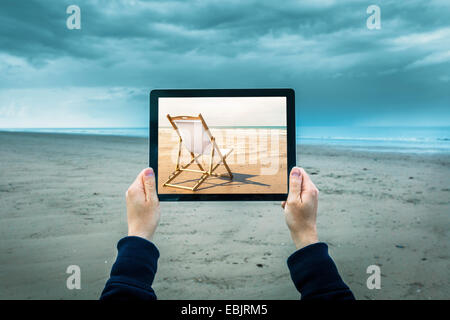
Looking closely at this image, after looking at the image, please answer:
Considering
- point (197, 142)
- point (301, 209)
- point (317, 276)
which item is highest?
point (197, 142)

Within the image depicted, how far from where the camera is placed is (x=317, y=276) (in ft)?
3.20

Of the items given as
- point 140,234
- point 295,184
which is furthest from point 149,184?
point 295,184

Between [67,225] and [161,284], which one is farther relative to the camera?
[67,225]

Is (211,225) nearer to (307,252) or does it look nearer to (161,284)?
(161,284)

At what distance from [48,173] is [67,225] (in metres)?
2.94

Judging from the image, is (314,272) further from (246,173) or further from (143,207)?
(246,173)

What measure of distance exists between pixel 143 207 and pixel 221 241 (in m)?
1.57

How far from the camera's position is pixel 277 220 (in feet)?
10.9

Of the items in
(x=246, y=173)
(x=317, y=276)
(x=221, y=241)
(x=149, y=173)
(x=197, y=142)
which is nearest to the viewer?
(x=317, y=276)

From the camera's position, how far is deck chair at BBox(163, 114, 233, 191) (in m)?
1.84

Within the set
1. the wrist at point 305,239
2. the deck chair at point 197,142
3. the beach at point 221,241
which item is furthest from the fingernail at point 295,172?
the beach at point 221,241

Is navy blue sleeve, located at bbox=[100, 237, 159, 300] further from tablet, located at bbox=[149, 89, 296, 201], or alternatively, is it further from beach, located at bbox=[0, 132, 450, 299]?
beach, located at bbox=[0, 132, 450, 299]

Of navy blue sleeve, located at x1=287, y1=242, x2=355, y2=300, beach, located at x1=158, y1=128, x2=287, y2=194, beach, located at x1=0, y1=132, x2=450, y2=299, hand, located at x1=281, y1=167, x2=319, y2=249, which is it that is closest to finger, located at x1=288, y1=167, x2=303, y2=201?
hand, located at x1=281, y1=167, x2=319, y2=249
